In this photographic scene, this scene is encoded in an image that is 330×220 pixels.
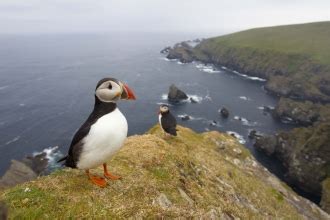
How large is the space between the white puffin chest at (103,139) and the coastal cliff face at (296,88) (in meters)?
47.1

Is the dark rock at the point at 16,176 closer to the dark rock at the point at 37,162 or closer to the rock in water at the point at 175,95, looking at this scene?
the dark rock at the point at 37,162

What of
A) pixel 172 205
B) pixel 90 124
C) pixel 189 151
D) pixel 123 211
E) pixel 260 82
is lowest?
pixel 260 82

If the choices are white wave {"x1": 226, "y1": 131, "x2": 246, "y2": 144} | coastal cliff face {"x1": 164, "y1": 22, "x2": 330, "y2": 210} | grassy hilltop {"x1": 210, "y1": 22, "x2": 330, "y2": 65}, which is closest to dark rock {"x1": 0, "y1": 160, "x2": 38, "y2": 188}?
coastal cliff face {"x1": 164, "y1": 22, "x2": 330, "y2": 210}

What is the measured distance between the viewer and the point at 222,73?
15162 centimetres

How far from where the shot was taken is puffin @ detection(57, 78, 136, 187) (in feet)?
32.2

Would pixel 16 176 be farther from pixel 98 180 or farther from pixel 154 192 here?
pixel 154 192

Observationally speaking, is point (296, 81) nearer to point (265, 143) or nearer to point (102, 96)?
point (265, 143)

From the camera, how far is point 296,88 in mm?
118688

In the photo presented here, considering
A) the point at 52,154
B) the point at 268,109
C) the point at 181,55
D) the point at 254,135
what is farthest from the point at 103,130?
the point at 181,55

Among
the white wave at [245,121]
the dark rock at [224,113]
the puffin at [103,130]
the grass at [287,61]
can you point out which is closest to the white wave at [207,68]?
the grass at [287,61]

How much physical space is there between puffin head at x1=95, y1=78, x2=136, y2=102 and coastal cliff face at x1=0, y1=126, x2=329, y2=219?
3.29m

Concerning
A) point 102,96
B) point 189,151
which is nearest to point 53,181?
point 102,96

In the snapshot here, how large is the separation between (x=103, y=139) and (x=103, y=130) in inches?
11.0

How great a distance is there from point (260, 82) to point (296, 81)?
17.2 metres
